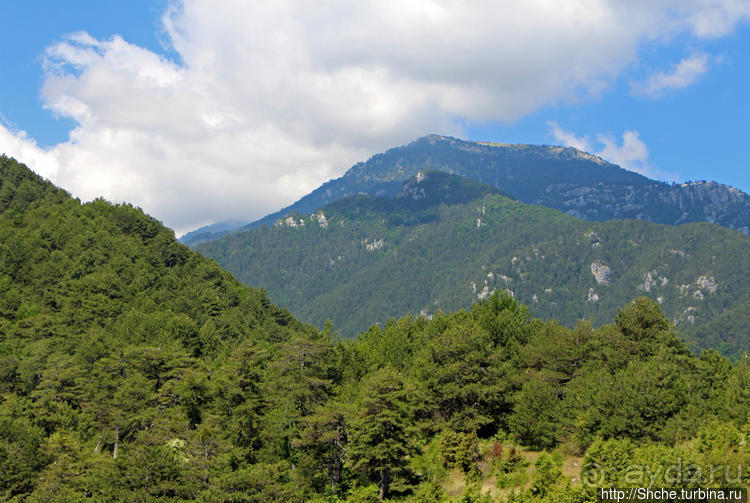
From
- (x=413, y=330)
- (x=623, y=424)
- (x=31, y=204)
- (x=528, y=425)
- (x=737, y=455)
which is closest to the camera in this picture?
(x=737, y=455)

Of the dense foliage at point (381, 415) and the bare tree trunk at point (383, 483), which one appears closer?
the dense foliage at point (381, 415)

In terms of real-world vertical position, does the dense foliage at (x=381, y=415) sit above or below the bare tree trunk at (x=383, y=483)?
above

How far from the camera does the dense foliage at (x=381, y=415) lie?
41.8 metres

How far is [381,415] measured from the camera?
1726 inches

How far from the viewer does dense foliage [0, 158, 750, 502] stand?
41750mm

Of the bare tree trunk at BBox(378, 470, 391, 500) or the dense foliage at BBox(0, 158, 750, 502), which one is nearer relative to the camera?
the dense foliage at BBox(0, 158, 750, 502)

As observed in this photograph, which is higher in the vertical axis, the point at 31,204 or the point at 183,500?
the point at 31,204

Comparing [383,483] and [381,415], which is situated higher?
[381,415]

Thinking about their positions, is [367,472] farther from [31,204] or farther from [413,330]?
[31,204]

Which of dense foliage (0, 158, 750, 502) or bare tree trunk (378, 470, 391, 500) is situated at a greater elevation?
dense foliage (0, 158, 750, 502)

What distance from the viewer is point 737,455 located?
3161 cm

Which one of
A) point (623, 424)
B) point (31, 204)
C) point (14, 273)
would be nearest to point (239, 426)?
point (623, 424)

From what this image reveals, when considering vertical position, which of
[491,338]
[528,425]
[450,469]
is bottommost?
[450,469]

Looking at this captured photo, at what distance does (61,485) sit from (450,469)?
31512mm
